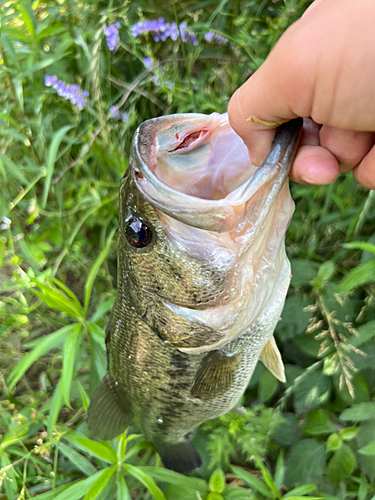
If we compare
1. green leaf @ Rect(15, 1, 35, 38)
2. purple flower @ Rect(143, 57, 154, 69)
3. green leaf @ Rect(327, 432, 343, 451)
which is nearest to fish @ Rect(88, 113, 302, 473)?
green leaf @ Rect(327, 432, 343, 451)

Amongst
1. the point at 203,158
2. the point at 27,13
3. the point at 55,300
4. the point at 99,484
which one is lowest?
the point at 99,484

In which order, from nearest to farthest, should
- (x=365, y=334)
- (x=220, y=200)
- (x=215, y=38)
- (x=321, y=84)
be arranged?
(x=321, y=84)
(x=220, y=200)
(x=365, y=334)
(x=215, y=38)

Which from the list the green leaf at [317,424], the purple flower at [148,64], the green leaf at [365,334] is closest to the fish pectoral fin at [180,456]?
the green leaf at [317,424]

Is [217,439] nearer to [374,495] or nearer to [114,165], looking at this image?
[374,495]

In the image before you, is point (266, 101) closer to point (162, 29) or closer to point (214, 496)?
point (162, 29)

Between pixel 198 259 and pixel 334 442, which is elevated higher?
pixel 198 259

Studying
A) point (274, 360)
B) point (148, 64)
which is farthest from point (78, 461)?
point (148, 64)

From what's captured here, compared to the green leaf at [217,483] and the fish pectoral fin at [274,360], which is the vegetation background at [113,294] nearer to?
the green leaf at [217,483]

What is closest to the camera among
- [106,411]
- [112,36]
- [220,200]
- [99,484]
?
[220,200]
